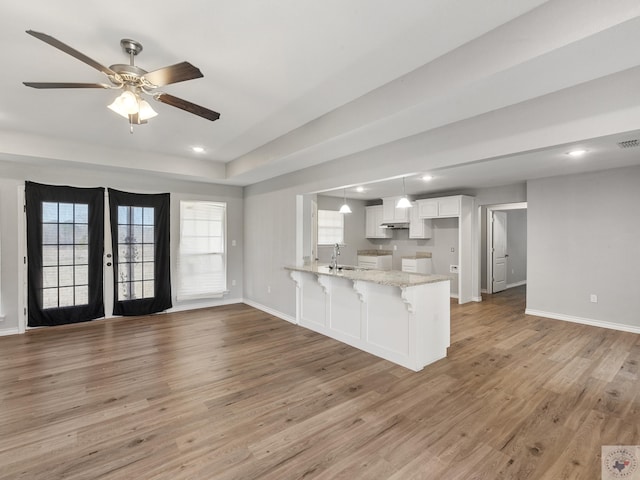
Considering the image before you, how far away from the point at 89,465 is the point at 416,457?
6.84 feet

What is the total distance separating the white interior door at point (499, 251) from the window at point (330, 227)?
3742 mm

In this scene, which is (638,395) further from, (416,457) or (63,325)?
(63,325)

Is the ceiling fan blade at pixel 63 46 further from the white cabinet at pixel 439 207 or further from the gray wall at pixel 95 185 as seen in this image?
the white cabinet at pixel 439 207

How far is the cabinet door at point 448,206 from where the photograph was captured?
6.47 m

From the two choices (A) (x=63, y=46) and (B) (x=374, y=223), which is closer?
(A) (x=63, y=46)

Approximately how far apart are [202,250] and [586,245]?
6.76 metres

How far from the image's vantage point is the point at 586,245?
4.95 meters

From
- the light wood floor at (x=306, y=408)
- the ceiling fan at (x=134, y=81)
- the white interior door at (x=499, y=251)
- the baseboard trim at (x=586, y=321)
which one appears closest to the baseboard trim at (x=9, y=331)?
the light wood floor at (x=306, y=408)

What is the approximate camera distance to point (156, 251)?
5707 mm

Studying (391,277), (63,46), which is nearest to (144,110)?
(63,46)

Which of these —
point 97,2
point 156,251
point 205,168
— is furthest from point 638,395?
point 156,251

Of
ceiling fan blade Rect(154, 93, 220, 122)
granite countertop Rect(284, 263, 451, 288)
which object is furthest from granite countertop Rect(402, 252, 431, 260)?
ceiling fan blade Rect(154, 93, 220, 122)

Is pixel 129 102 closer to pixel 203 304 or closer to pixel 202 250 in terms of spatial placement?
pixel 202 250

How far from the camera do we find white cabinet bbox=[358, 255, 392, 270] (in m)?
8.23
